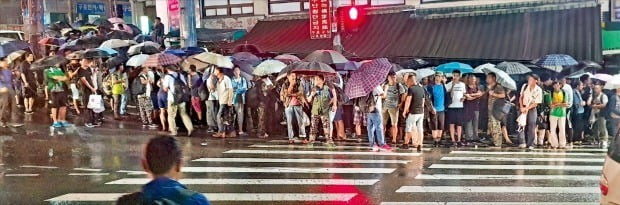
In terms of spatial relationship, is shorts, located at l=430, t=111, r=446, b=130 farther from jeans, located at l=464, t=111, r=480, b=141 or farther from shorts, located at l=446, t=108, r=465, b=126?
jeans, located at l=464, t=111, r=480, b=141

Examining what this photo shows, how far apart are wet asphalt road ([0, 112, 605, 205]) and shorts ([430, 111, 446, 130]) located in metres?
0.56

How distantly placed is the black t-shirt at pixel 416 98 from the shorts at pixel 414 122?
0.55ft

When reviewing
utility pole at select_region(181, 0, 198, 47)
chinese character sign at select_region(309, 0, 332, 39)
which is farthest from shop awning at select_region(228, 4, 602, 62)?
utility pole at select_region(181, 0, 198, 47)

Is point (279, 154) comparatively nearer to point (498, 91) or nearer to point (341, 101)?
point (341, 101)

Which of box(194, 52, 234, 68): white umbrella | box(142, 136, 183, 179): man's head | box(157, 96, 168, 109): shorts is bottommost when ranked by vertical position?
box(142, 136, 183, 179): man's head

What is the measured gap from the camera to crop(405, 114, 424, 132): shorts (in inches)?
510

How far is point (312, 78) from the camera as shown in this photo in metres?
14.2

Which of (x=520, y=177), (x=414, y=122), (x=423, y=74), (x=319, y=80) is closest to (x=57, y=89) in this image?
(x=319, y=80)

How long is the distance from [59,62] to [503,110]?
10442 millimetres

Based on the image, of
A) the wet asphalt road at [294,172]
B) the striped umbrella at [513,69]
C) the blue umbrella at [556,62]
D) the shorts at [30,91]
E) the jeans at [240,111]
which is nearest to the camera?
the wet asphalt road at [294,172]

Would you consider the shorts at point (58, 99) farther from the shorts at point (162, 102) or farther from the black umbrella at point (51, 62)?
the shorts at point (162, 102)

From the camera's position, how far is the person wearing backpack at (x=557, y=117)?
43.9 feet

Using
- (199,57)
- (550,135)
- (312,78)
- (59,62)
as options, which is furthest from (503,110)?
(59,62)

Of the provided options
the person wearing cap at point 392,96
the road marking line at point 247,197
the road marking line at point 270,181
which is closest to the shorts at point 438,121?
the person wearing cap at point 392,96
